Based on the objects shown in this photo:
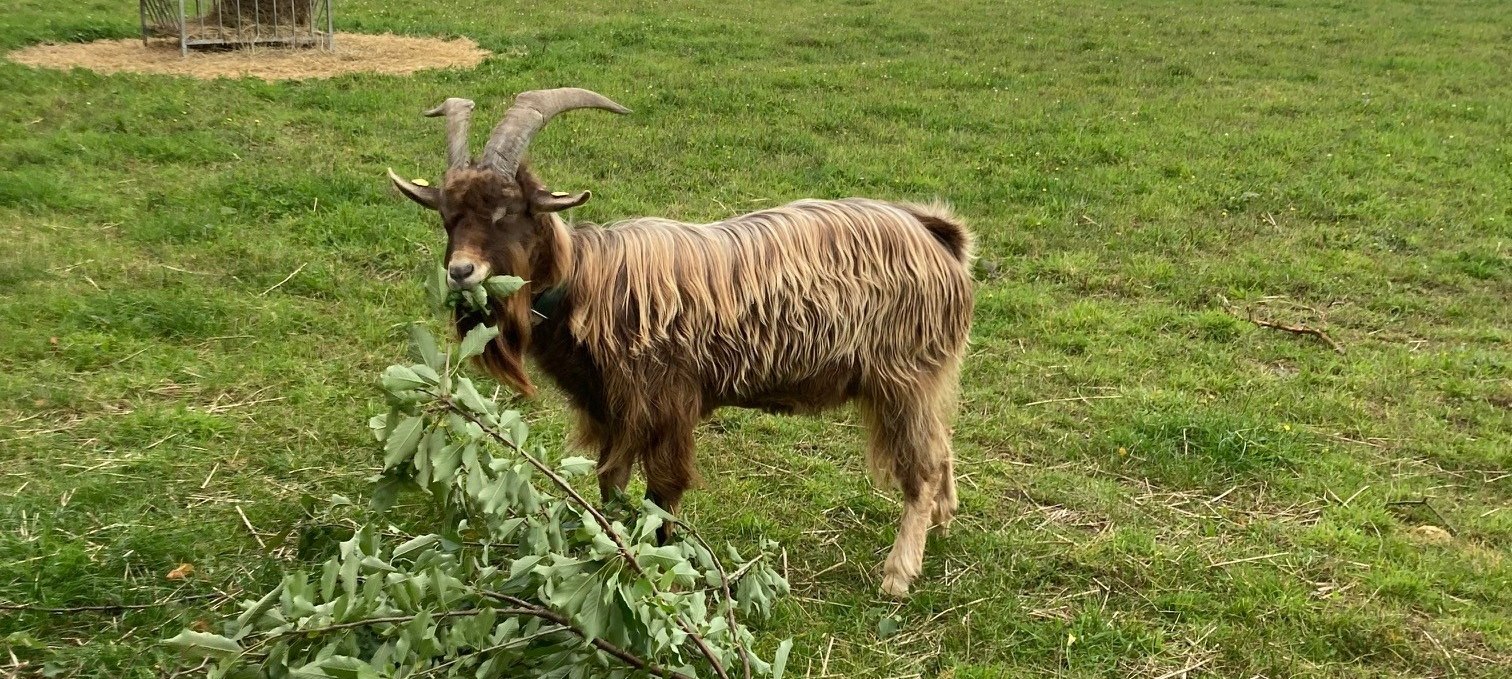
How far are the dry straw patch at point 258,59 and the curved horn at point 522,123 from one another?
27.5ft

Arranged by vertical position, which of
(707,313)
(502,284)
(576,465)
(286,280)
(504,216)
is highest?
(504,216)

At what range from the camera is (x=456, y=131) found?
3.68m

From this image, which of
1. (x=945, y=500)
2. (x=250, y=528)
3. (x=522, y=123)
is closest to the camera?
(x=522, y=123)

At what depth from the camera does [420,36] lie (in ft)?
45.5

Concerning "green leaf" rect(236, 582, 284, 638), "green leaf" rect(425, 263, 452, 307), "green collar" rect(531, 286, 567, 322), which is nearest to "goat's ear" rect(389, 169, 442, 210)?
"green collar" rect(531, 286, 567, 322)

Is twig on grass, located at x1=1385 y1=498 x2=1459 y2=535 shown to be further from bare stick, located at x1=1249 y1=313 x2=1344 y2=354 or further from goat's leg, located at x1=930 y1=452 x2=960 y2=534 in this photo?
goat's leg, located at x1=930 y1=452 x2=960 y2=534

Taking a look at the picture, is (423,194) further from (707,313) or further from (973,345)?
(973,345)

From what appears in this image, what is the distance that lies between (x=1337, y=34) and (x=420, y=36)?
1240cm

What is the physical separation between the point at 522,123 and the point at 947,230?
1.70 metres

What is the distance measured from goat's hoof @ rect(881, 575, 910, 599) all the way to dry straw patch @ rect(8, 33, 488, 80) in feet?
30.3

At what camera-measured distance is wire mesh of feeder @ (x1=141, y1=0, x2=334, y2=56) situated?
12.4 m

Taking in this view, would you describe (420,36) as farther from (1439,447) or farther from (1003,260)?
(1439,447)

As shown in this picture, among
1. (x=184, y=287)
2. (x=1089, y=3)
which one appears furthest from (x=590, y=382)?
(x=1089, y=3)

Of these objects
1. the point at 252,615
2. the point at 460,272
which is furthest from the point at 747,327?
the point at 252,615
